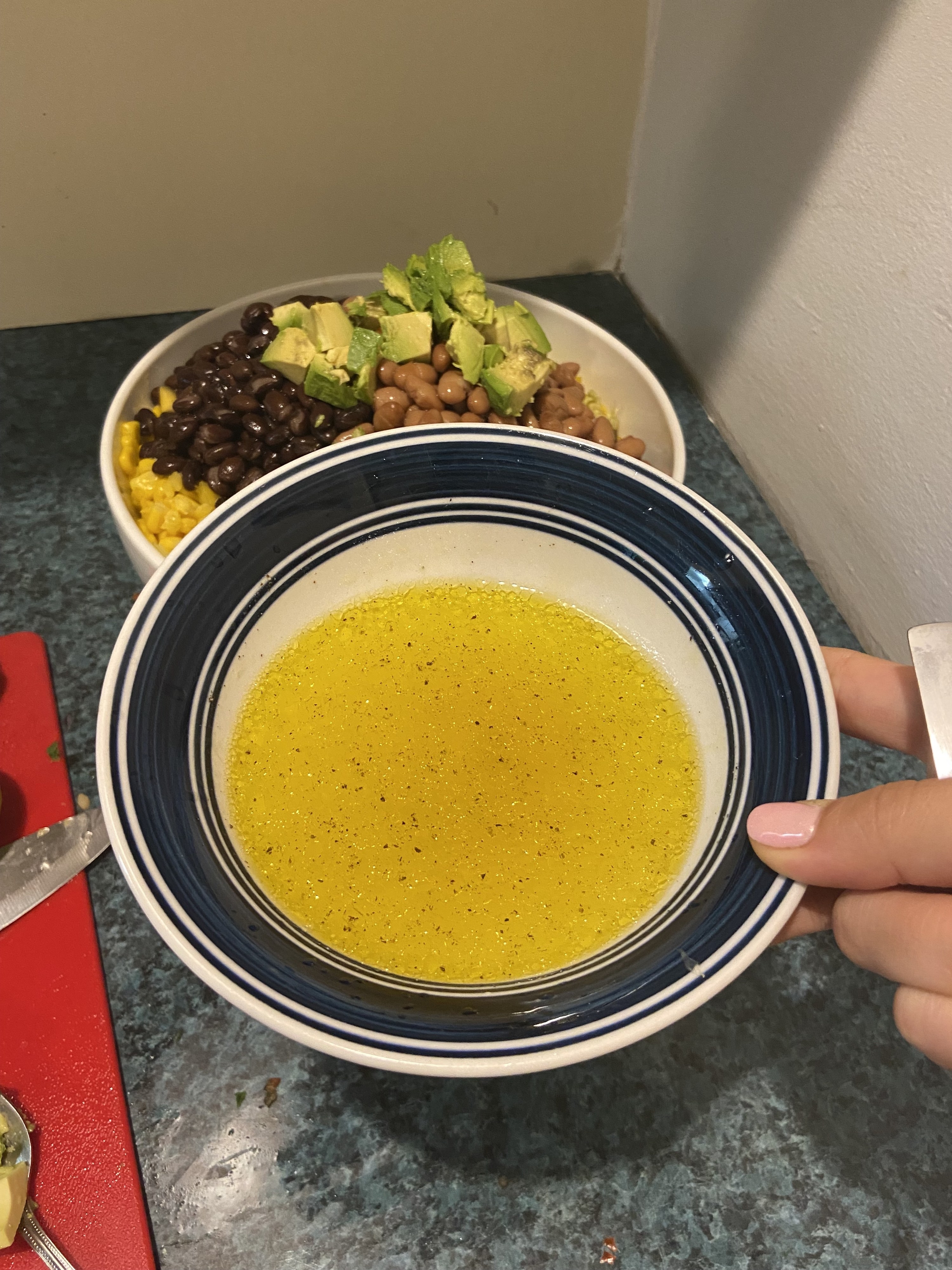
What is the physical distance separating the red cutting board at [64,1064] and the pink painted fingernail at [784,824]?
730 mm

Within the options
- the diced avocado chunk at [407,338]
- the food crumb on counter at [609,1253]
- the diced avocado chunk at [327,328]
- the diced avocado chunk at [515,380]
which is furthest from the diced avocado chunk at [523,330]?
the food crumb on counter at [609,1253]

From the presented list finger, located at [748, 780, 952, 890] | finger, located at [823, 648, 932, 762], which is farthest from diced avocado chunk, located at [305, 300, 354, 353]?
finger, located at [748, 780, 952, 890]

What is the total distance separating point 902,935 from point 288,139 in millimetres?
1506

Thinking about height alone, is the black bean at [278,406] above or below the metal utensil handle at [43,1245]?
above

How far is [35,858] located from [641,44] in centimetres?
161

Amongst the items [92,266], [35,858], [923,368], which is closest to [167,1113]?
[35,858]

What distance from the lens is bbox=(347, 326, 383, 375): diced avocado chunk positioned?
1140 mm

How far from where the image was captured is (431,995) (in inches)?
24.1

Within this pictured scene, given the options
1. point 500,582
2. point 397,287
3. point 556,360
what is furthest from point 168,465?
point 556,360

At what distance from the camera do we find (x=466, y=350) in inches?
45.0

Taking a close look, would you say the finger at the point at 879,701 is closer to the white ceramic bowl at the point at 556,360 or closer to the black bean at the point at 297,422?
the white ceramic bowl at the point at 556,360

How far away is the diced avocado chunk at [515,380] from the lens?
1.13 m

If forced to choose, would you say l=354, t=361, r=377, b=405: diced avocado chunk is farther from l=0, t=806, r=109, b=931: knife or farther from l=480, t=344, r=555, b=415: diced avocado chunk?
l=0, t=806, r=109, b=931: knife

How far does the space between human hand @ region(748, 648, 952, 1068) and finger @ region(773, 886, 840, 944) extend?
55 mm
